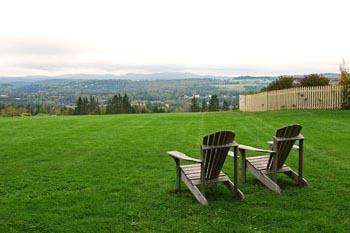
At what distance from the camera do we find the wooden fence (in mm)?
22031

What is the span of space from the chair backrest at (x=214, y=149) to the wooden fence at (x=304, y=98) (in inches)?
740

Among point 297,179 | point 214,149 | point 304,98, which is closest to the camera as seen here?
point 214,149

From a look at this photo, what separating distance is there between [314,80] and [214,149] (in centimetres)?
2686

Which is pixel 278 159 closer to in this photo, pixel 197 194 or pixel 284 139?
pixel 284 139

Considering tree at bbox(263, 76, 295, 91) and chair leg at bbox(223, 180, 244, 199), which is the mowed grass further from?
tree at bbox(263, 76, 295, 91)

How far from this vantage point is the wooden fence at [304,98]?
22.0m

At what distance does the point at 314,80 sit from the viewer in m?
29.4

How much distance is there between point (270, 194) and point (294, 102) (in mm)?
21083

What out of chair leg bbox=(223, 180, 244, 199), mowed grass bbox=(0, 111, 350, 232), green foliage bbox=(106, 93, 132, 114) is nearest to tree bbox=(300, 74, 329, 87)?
mowed grass bbox=(0, 111, 350, 232)

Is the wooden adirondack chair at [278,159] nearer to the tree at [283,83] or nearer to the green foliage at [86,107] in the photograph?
the tree at [283,83]

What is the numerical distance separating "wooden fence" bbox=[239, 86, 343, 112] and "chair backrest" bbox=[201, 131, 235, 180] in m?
18.8

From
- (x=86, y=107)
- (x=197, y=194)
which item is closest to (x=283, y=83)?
(x=197, y=194)

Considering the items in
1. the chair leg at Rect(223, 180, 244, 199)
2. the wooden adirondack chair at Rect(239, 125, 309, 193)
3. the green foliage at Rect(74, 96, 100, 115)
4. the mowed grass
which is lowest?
the green foliage at Rect(74, 96, 100, 115)

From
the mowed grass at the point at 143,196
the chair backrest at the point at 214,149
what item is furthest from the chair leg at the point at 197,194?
the chair backrest at the point at 214,149
